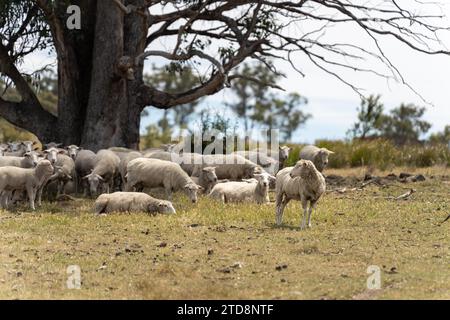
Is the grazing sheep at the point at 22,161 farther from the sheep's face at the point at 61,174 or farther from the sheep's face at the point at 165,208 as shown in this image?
the sheep's face at the point at 165,208

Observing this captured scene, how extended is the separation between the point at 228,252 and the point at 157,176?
6.42 metres

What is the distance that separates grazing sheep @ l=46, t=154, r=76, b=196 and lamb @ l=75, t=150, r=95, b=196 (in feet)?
1.69

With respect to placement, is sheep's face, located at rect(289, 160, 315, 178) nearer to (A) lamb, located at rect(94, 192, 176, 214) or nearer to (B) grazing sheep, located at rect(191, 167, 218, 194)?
(A) lamb, located at rect(94, 192, 176, 214)

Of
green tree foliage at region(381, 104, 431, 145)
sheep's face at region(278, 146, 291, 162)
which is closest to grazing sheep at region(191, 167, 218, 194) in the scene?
sheep's face at region(278, 146, 291, 162)

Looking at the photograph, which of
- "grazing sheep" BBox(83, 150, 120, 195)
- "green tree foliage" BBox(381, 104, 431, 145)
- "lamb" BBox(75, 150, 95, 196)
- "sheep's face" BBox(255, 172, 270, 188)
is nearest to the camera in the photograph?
"sheep's face" BBox(255, 172, 270, 188)

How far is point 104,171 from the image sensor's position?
1933cm

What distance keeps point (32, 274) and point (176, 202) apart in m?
7.42

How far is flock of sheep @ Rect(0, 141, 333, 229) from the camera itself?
14.7 metres

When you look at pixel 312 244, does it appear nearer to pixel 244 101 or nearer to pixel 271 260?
pixel 271 260

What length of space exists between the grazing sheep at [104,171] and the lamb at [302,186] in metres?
5.56

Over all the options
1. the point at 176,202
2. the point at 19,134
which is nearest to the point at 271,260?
the point at 176,202

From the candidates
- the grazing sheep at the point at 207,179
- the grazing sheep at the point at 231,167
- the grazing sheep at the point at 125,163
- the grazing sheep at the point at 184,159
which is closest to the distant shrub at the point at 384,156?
the grazing sheep at the point at 231,167

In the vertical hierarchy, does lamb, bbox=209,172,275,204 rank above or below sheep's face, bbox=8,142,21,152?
below
